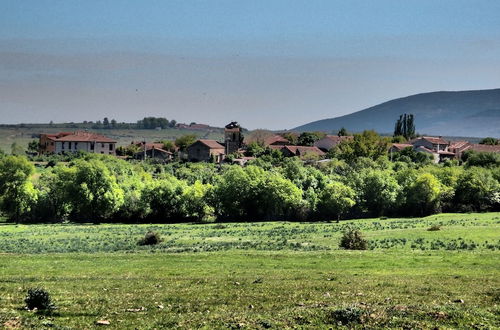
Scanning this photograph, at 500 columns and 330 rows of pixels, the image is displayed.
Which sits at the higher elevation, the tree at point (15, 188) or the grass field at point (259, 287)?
the tree at point (15, 188)

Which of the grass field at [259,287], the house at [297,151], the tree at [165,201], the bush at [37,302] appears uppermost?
the house at [297,151]

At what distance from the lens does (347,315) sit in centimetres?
1608

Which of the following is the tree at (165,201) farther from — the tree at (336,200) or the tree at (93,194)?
the tree at (336,200)

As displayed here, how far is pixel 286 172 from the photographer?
11894cm

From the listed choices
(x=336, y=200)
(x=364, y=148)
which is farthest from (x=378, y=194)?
(x=364, y=148)

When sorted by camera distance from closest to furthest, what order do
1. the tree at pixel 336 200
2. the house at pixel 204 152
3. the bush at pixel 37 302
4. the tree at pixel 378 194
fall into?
the bush at pixel 37 302 → the tree at pixel 336 200 → the tree at pixel 378 194 → the house at pixel 204 152

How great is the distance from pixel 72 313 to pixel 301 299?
8.00 meters

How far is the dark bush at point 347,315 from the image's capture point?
15.9m

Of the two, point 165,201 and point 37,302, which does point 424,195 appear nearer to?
point 165,201

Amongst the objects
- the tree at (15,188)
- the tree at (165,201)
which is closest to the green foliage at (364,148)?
the tree at (165,201)

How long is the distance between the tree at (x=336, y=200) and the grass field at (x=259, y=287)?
4538 cm

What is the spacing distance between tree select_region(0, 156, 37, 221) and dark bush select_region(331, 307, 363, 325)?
87555mm

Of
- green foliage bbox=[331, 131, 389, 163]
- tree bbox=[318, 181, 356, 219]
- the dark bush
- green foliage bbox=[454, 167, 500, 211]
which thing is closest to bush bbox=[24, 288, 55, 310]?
the dark bush

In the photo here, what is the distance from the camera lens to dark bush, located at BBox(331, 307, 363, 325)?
15.9 m
